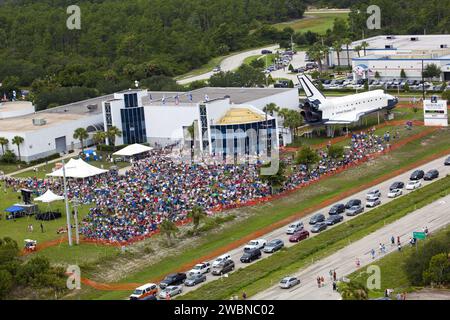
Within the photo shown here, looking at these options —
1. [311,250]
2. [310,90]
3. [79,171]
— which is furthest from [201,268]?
[310,90]

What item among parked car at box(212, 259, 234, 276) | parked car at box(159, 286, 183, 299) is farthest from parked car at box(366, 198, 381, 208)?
parked car at box(159, 286, 183, 299)

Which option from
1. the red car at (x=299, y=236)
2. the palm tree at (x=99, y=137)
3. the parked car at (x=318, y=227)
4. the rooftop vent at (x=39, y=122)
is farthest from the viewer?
the rooftop vent at (x=39, y=122)

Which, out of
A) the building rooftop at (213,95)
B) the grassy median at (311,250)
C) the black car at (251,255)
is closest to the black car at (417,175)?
the grassy median at (311,250)

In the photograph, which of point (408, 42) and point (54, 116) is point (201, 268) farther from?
point (408, 42)

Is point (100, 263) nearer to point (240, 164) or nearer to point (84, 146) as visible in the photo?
point (240, 164)

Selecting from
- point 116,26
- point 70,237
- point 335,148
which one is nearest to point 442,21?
point 116,26

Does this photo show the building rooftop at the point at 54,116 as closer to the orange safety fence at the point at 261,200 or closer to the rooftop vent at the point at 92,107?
the rooftop vent at the point at 92,107
